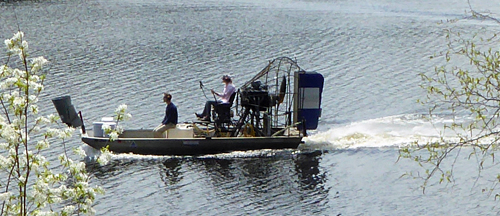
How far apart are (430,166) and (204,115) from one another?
6.01 meters

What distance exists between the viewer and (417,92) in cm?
2891

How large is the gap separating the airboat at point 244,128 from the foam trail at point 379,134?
3.95ft

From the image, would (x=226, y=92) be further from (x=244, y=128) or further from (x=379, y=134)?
(x=379, y=134)

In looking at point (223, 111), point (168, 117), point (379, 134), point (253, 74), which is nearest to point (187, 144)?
point (168, 117)

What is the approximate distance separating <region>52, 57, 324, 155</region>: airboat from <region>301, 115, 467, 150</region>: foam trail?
1.20 m

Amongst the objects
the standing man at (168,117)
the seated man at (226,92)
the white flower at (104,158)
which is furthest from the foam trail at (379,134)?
the white flower at (104,158)

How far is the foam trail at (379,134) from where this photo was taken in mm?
21891

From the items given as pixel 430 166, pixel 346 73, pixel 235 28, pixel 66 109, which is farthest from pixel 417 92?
pixel 235 28

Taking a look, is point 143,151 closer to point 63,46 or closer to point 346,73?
point 346,73

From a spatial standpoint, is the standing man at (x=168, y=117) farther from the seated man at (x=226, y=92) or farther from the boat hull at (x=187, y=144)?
the seated man at (x=226, y=92)

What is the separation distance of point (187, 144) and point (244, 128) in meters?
1.59

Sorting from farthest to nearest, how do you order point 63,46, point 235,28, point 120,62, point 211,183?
point 235,28 → point 63,46 → point 120,62 → point 211,183

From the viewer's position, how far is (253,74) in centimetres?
3238

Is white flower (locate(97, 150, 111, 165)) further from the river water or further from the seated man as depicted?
the seated man
